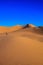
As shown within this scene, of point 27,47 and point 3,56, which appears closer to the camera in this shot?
point 3,56

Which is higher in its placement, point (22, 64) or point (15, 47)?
point (15, 47)

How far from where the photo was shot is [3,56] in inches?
389

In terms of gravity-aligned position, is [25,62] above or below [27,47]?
below

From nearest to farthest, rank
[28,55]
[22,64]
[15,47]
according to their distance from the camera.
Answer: [22,64], [28,55], [15,47]

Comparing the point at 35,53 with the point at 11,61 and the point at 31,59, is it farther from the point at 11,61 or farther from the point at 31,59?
the point at 11,61

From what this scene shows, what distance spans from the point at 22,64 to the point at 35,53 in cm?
227

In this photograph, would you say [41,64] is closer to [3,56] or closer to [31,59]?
[31,59]

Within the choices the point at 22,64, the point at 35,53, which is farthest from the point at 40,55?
the point at 22,64

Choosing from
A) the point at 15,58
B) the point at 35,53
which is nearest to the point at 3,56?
the point at 15,58

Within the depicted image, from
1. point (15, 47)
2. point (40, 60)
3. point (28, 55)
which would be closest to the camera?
point (40, 60)

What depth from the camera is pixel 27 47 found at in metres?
11.8

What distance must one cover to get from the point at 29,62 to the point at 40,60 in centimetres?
82

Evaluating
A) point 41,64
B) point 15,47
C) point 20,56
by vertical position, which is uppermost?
point 15,47

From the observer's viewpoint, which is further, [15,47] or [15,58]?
[15,47]
